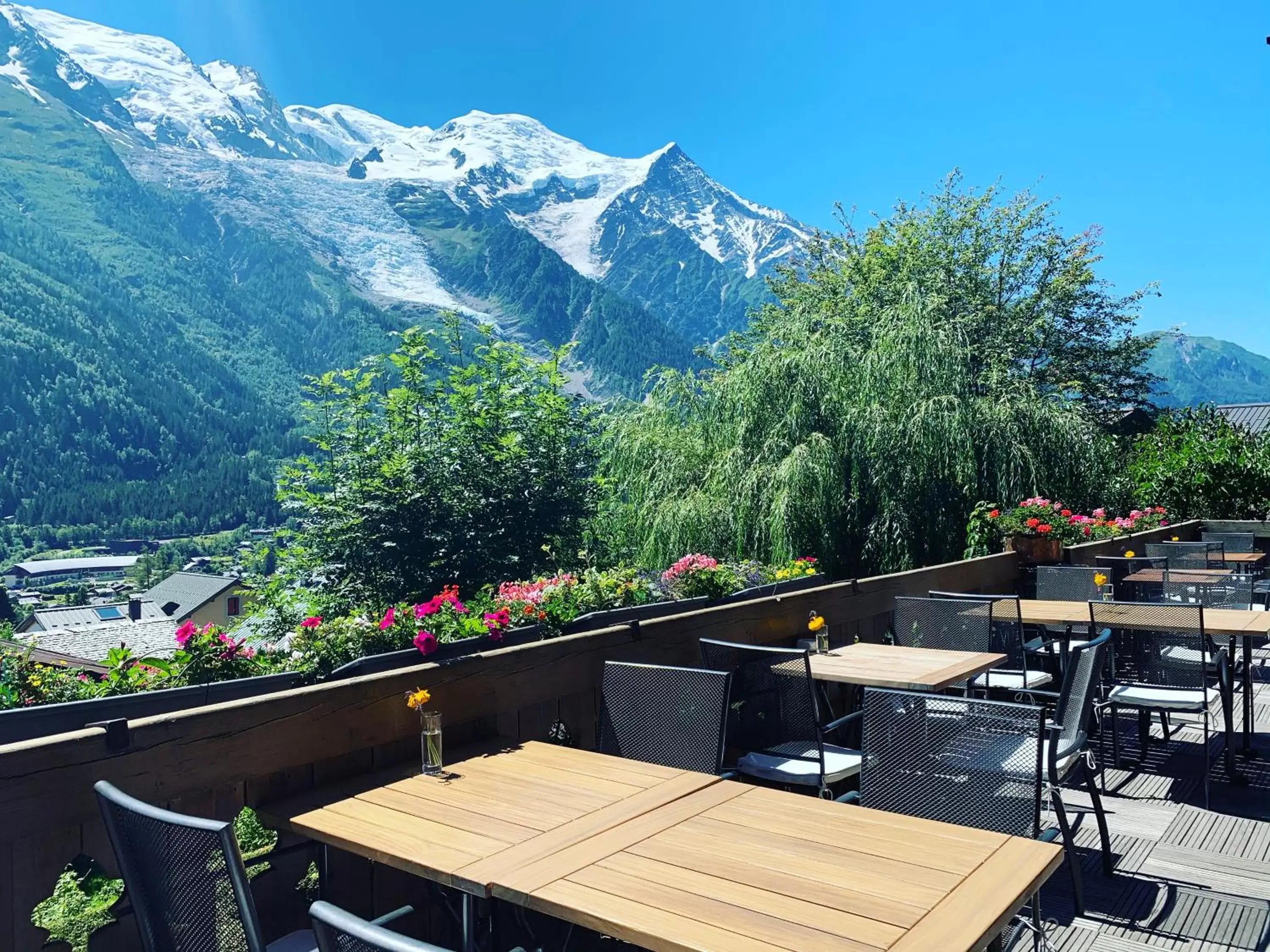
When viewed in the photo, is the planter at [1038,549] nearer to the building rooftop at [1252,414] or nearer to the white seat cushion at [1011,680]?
the white seat cushion at [1011,680]

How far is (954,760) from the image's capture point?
248 cm

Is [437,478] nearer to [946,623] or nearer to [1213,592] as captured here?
[946,623]

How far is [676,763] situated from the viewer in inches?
114

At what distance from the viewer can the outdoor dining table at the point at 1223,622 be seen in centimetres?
409

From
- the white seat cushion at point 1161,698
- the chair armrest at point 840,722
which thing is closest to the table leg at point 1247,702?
the white seat cushion at point 1161,698

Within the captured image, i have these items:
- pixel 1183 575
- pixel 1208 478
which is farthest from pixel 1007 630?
pixel 1208 478

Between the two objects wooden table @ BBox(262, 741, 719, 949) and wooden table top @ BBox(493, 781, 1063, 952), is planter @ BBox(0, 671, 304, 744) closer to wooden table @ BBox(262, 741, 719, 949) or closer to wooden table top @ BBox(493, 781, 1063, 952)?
wooden table @ BBox(262, 741, 719, 949)

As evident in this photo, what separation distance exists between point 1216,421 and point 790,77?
1517 inches

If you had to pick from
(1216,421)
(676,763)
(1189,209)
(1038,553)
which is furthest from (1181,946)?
(1189,209)

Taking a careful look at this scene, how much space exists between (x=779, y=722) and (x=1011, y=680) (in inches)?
72.4

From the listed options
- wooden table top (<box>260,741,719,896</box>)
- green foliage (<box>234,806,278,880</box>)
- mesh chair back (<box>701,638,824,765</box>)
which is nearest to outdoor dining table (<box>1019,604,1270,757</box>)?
mesh chair back (<box>701,638,824,765</box>)

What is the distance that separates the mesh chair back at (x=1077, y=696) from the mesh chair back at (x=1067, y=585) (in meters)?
2.41

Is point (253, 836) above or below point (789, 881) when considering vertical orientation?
below

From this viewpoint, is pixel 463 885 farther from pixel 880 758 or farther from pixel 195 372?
pixel 195 372
